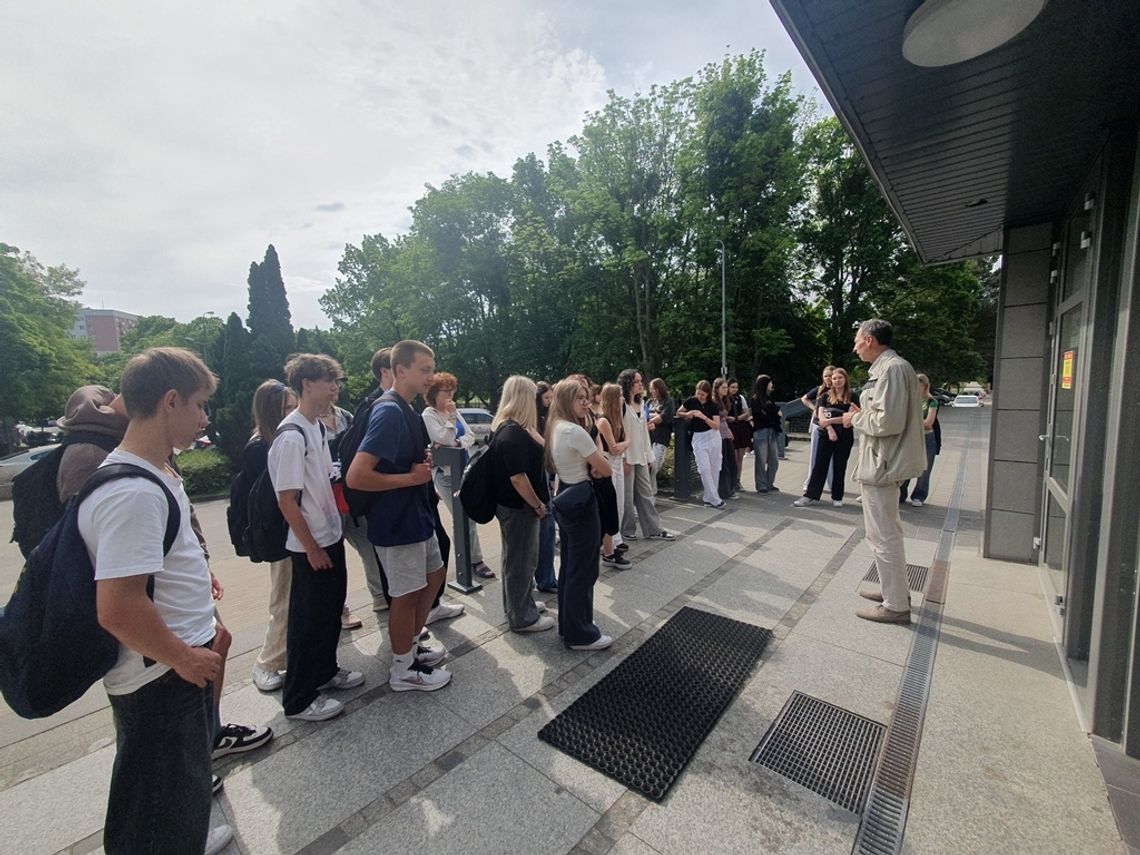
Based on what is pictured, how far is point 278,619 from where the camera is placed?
124 inches

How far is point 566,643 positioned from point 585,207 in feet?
72.5

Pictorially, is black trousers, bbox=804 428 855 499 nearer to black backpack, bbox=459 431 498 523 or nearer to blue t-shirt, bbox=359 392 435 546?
black backpack, bbox=459 431 498 523

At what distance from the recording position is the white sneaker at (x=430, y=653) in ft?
10.8

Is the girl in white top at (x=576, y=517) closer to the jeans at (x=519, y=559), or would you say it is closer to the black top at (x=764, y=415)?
the jeans at (x=519, y=559)

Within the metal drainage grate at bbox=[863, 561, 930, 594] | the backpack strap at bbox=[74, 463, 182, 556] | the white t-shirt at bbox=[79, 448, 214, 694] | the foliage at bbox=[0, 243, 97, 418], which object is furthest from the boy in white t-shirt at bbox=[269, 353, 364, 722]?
the foliage at bbox=[0, 243, 97, 418]

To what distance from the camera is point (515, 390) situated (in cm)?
356

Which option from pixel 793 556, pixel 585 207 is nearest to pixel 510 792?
pixel 793 556

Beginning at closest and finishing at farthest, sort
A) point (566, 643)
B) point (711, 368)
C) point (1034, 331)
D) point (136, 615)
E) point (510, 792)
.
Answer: point (136, 615) < point (510, 792) < point (566, 643) < point (1034, 331) < point (711, 368)

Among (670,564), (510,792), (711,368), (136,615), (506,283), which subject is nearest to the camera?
(136,615)

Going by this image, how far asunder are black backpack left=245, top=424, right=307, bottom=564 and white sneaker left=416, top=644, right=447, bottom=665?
1110 millimetres

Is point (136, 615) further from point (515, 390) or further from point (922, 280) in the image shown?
point (922, 280)

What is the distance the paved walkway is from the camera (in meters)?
2.05

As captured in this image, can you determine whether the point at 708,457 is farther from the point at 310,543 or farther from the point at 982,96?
the point at 310,543

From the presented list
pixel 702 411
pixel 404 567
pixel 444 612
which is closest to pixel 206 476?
pixel 444 612
